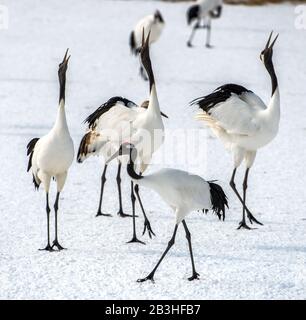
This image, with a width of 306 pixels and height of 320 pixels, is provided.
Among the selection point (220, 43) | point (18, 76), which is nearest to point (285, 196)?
point (18, 76)

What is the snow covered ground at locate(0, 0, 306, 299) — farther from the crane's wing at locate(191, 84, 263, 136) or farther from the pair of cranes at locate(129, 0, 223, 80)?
the crane's wing at locate(191, 84, 263, 136)

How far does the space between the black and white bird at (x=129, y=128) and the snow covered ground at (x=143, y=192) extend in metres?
0.37

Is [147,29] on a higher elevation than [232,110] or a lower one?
higher

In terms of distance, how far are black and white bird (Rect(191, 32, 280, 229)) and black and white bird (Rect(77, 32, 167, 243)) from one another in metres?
0.42

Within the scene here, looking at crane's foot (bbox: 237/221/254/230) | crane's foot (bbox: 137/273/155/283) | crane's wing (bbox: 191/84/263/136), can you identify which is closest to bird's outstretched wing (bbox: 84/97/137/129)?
crane's wing (bbox: 191/84/263/136)

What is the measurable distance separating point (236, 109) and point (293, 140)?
266 cm

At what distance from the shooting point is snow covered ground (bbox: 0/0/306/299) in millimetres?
4539

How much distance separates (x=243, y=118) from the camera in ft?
17.9

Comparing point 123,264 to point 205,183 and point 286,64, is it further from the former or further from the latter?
point 286,64

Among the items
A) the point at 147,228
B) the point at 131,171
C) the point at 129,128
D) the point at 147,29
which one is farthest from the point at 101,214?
the point at 147,29

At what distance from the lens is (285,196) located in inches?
246

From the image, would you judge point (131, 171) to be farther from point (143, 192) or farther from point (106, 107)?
point (143, 192)

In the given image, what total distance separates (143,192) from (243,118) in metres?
1.26
